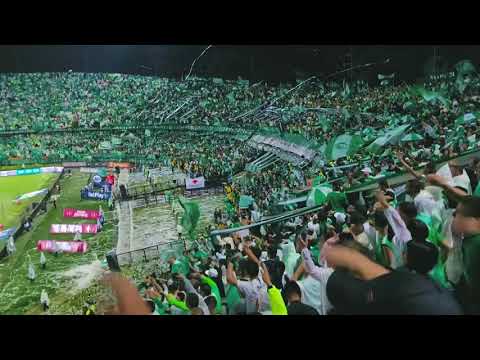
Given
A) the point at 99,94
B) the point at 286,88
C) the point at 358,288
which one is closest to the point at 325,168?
the point at 286,88

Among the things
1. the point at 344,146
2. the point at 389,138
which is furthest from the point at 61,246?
the point at 389,138

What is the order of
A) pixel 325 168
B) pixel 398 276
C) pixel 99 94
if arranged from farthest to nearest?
pixel 99 94 < pixel 325 168 < pixel 398 276

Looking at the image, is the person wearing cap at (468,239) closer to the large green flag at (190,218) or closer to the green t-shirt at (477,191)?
the green t-shirt at (477,191)

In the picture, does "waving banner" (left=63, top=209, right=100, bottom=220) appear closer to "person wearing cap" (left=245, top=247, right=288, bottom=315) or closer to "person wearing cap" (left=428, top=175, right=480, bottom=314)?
"person wearing cap" (left=245, top=247, right=288, bottom=315)

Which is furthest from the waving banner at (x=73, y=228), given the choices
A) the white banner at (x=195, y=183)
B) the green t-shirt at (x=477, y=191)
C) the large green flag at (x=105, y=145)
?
the green t-shirt at (x=477, y=191)
